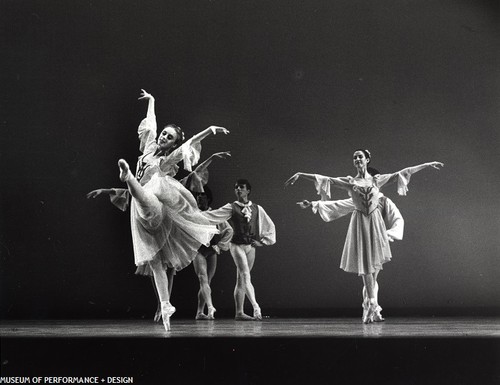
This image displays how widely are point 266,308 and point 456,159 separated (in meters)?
2.07

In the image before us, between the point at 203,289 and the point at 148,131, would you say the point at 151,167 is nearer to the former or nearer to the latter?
the point at 148,131

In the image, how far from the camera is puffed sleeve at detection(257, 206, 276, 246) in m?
6.61

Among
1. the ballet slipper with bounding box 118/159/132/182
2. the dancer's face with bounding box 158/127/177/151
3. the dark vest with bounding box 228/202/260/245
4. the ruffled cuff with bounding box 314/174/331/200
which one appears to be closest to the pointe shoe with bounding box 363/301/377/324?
the ruffled cuff with bounding box 314/174/331/200

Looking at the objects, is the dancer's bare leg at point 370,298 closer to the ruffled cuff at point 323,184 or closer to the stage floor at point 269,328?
the stage floor at point 269,328

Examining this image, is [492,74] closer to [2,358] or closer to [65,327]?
[65,327]

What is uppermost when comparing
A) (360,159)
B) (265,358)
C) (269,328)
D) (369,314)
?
(360,159)

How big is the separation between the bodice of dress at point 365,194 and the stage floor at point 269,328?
2.77 ft

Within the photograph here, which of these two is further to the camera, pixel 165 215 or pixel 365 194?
pixel 365 194

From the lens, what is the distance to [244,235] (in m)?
6.55

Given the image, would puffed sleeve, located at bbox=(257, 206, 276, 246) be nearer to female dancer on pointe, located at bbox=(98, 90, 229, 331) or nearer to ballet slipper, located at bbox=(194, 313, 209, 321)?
ballet slipper, located at bbox=(194, 313, 209, 321)

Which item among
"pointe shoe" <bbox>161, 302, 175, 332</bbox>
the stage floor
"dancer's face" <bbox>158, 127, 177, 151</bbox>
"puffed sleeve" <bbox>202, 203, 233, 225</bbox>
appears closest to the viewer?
the stage floor

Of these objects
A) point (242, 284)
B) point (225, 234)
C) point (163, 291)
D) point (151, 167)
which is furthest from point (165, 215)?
point (242, 284)

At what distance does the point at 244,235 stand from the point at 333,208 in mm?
748

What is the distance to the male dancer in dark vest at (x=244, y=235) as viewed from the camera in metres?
6.48
